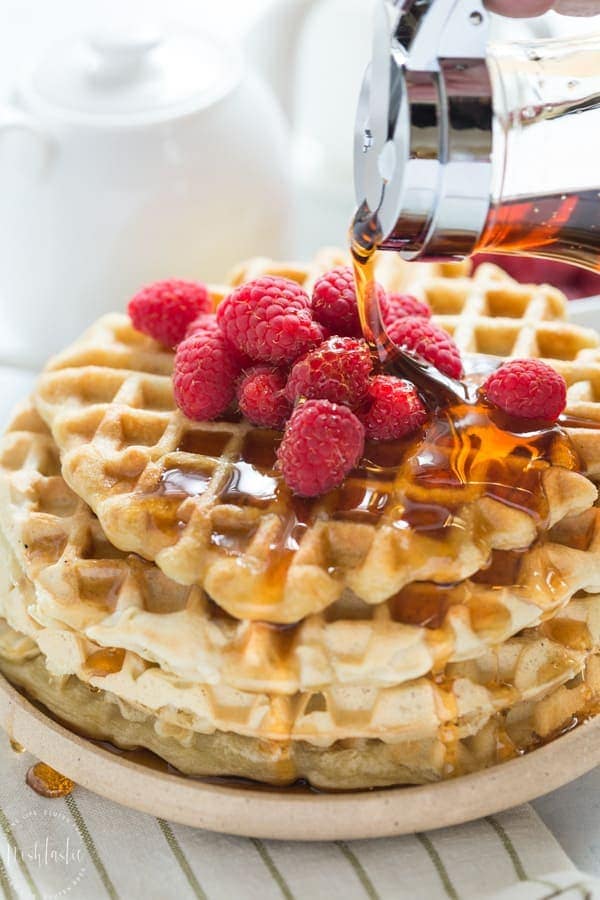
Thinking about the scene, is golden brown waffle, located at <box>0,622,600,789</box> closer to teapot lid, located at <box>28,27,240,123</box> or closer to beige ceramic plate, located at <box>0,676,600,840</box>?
beige ceramic plate, located at <box>0,676,600,840</box>

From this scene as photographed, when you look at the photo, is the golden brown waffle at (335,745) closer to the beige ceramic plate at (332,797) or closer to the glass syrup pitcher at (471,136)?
the beige ceramic plate at (332,797)

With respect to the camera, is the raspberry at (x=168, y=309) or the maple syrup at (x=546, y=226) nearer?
the maple syrup at (x=546, y=226)

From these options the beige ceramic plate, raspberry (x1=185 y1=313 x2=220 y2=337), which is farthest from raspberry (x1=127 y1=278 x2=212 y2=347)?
the beige ceramic plate

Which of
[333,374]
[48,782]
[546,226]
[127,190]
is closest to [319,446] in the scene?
[333,374]

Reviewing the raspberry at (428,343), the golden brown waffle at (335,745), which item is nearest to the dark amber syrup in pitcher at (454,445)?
the raspberry at (428,343)

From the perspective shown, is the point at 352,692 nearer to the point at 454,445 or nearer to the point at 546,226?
the point at 454,445
